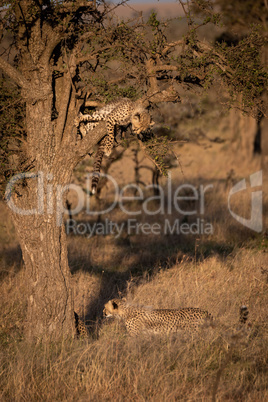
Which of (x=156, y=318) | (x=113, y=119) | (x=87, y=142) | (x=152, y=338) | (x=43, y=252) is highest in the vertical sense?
(x=113, y=119)

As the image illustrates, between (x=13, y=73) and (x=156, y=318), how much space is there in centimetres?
309

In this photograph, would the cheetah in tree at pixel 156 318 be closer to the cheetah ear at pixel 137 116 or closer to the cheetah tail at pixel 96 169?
the cheetah tail at pixel 96 169

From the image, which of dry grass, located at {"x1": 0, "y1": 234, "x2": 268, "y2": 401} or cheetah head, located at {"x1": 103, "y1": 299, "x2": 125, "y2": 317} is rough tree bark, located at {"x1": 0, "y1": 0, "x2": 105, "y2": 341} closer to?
dry grass, located at {"x1": 0, "y1": 234, "x2": 268, "y2": 401}

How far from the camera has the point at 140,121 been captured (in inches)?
235

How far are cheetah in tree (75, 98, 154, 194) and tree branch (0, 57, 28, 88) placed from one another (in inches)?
40.2

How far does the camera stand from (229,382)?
3.92 meters

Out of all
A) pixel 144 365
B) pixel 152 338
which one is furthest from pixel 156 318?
pixel 144 365

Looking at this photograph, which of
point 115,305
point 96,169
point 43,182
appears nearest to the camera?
point 43,182

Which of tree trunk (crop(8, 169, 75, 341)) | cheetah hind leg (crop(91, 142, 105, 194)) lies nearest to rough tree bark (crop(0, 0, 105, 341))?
tree trunk (crop(8, 169, 75, 341))

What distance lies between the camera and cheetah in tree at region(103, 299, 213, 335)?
5133 mm

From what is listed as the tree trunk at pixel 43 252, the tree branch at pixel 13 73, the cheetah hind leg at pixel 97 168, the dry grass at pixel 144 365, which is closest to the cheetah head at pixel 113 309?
the dry grass at pixel 144 365

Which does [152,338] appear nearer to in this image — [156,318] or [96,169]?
[156,318]

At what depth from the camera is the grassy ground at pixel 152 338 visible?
3854 mm

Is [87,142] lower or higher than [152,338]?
higher
